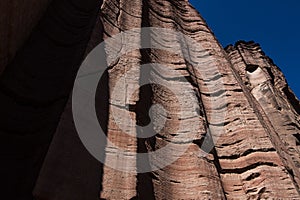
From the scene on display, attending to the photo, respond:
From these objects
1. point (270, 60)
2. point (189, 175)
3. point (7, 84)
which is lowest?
point (189, 175)

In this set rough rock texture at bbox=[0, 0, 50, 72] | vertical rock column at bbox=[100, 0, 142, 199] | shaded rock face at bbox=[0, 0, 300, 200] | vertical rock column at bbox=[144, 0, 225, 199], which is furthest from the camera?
rough rock texture at bbox=[0, 0, 50, 72]

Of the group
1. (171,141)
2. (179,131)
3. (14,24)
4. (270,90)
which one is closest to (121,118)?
(171,141)

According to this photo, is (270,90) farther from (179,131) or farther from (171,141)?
(171,141)

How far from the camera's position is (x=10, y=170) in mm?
3299

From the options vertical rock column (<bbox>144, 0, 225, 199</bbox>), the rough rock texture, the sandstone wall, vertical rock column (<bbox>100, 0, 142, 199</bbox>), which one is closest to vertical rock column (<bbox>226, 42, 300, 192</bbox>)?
the sandstone wall

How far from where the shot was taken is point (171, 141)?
4793mm

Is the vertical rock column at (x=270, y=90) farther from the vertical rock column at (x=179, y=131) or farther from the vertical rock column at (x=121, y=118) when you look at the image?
the vertical rock column at (x=121, y=118)

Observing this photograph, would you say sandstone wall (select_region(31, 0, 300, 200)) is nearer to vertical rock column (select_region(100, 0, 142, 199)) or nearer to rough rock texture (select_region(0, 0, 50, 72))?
vertical rock column (select_region(100, 0, 142, 199))

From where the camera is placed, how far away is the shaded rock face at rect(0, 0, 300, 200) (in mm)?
3010

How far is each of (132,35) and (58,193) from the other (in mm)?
4186

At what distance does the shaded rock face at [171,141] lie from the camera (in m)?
3.01

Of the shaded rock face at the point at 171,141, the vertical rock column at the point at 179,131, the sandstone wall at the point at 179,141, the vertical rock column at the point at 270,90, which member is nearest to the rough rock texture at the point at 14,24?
the shaded rock face at the point at 171,141

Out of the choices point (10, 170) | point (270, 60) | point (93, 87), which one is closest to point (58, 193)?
point (10, 170)

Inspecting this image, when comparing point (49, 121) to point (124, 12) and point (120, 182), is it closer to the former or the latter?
point (120, 182)
